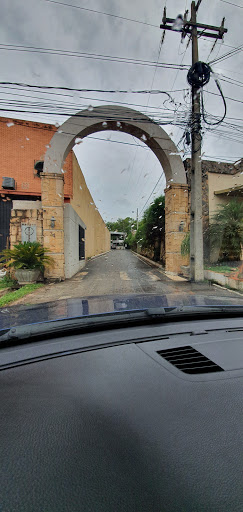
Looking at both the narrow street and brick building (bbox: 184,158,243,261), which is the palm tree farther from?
the narrow street

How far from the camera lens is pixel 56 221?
289 inches

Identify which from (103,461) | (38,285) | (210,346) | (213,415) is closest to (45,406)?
(103,461)

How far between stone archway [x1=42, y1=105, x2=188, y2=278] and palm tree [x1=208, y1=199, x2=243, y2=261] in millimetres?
1113

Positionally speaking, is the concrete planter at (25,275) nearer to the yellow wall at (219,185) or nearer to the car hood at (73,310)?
the car hood at (73,310)

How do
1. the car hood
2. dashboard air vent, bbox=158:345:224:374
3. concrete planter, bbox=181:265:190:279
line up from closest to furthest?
dashboard air vent, bbox=158:345:224:374 → the car hood → concrete planter, bbox=181:265:190:279

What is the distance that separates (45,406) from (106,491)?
1.30 ft

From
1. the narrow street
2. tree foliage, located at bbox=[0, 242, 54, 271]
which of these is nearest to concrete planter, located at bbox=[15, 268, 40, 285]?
tree foliage, located at bbox=[0, 242, 54, 271]

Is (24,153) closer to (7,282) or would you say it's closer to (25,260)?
(25,260)

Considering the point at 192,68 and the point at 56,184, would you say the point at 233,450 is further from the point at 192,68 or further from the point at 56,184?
the point at 192,68

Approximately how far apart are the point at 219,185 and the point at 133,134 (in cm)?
439

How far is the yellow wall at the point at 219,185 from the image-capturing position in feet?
32.6

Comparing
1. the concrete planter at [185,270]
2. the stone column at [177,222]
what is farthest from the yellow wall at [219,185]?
the concrete planter at [185,270]

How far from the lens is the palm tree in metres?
7.69

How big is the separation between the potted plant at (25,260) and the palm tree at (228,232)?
19.0 ft
